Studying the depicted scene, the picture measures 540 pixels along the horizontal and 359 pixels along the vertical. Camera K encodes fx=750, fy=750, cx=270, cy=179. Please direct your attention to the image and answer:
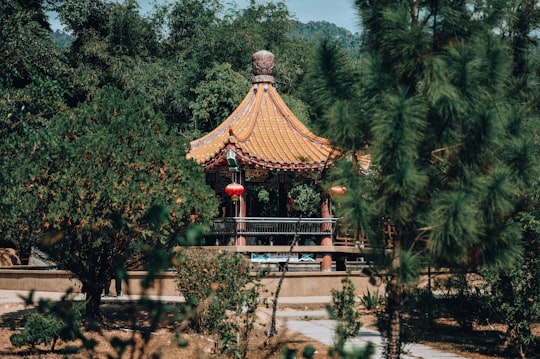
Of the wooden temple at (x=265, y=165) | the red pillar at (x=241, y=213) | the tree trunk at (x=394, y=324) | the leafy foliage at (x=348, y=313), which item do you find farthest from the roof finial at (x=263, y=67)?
the tree trunk at (x=394, y=324)

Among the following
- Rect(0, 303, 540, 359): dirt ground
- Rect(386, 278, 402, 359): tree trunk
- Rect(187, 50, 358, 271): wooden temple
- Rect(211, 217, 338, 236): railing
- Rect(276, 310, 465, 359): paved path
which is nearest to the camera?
Rect(386, 278, 402, 359): tree trunk

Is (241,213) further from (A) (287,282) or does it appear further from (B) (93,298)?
(B) (93,298)

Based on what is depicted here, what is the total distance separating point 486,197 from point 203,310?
21.1ft

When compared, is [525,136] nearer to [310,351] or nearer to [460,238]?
[460,238]

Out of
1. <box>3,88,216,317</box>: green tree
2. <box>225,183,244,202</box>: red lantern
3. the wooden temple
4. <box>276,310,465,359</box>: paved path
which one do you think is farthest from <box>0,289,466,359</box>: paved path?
<box>225,183,244,202</box>: red lantern

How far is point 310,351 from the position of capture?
2.66m

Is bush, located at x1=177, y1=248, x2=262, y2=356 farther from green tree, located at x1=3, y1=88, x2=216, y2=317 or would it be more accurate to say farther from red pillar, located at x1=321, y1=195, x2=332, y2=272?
red pillar, located at x1=321, y1=195, x2=332, y2=272

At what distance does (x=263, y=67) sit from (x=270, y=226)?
530 centimetres

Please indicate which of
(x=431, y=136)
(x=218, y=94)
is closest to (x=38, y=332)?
(x=431, y=136)

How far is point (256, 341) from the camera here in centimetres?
1247

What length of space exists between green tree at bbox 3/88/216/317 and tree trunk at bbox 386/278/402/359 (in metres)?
4.99

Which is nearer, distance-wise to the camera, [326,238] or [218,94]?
[326,238]

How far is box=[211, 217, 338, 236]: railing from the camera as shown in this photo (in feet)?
67.3

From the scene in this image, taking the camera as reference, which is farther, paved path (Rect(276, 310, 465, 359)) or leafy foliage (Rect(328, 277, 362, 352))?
paved path (Rect(276, 310, 465, 359))
